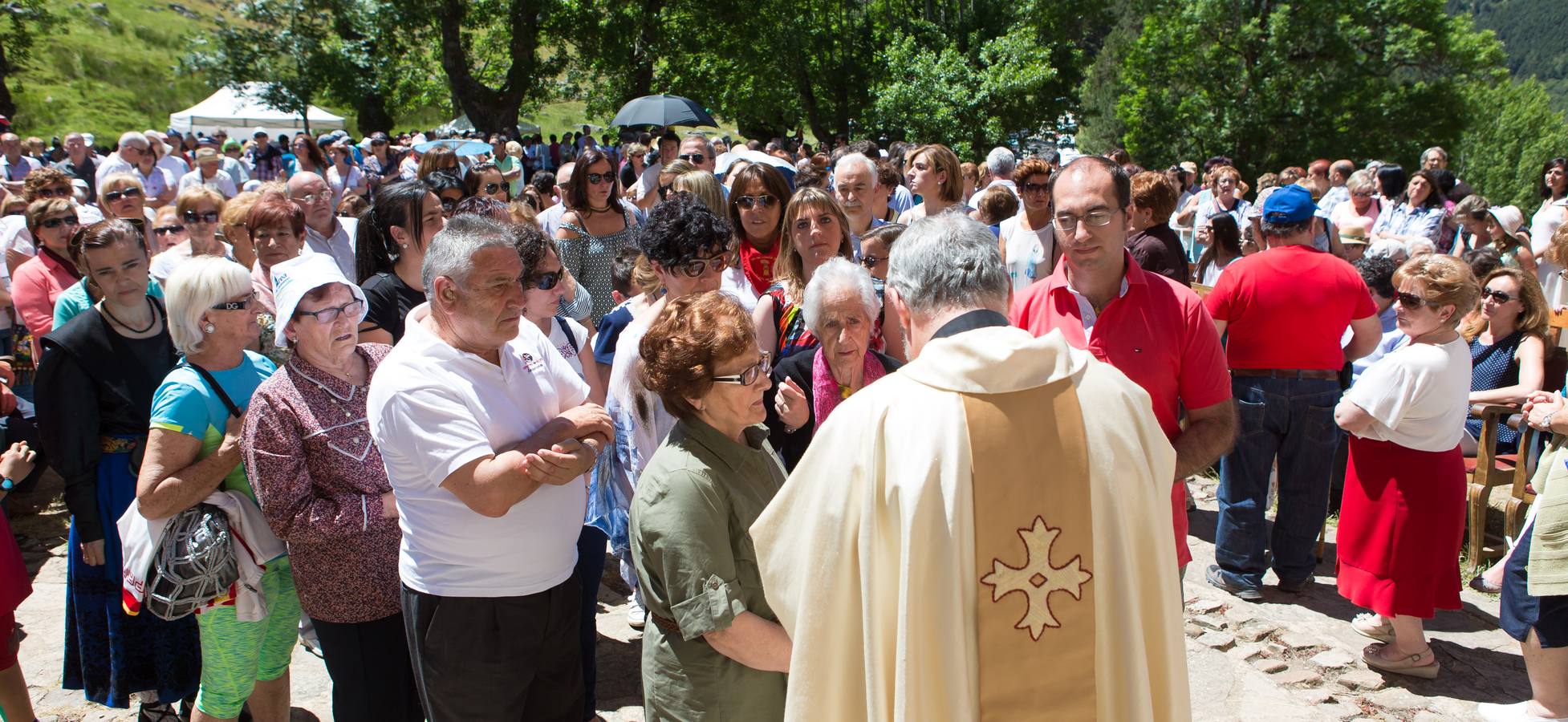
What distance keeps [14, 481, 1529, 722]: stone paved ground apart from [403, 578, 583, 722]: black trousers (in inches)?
50.0

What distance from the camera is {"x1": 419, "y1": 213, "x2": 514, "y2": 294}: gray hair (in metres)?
2.81

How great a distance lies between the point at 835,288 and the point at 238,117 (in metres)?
27.7

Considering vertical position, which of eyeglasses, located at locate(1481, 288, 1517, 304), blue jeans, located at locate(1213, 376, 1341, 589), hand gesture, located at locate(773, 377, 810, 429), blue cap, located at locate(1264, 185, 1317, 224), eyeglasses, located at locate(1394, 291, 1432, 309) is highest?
blue cap, located at locate(1264, 185, 1317, 224)

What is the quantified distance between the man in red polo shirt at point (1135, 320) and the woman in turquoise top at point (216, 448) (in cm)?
265

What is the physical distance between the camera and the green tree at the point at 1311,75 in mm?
26078

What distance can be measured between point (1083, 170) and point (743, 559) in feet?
5.37

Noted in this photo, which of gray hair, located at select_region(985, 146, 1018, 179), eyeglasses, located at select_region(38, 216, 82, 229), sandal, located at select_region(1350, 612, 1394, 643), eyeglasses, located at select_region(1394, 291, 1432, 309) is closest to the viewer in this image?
eyeglasses, located at select_region(1394, 291, 1432, 309)

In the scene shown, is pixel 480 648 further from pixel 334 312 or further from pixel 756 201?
pixel 756 201

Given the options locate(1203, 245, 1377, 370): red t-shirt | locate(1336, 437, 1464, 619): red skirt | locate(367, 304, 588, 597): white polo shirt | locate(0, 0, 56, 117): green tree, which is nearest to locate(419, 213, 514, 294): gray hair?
locate(367, 304, 588, 597): white polo shirt

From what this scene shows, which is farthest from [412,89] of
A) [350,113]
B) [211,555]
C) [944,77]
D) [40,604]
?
[211,555]

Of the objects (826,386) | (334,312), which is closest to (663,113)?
(826,386)

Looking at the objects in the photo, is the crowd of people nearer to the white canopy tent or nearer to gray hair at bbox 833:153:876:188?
gray hair at bbox 833:153:876:188

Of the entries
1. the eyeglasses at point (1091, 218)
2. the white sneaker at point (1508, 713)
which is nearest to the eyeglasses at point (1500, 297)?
the white sneaker at point (1508, 713)

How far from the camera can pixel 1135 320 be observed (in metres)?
3.30
